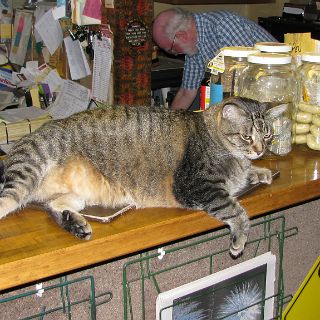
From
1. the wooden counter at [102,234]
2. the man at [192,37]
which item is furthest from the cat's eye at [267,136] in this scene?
the man at [192,37]

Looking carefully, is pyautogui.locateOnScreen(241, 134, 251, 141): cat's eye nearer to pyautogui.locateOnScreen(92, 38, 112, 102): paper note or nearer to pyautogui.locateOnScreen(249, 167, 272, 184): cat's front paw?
pyautogui.locateOnScreen(249, 167, 272, 184): cat's front paw

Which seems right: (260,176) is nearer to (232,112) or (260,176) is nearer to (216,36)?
(232,112)

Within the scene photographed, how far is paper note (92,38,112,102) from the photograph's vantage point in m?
2.38

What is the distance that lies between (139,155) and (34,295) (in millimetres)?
436

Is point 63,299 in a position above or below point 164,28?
below

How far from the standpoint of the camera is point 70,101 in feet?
8.85

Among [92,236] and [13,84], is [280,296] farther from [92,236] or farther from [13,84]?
[13,84]

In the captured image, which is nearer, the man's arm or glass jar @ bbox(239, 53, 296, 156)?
glass jar @ bbox(239, 53, 296, 156)

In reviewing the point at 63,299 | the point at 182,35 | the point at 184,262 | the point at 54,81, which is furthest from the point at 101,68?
the point at 63,299

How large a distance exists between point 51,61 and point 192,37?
840 mm

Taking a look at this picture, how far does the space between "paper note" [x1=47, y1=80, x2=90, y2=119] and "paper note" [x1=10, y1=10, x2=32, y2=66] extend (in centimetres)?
50

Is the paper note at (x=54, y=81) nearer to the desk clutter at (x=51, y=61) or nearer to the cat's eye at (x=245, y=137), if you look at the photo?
the desk clutter at (x=51, y=61)

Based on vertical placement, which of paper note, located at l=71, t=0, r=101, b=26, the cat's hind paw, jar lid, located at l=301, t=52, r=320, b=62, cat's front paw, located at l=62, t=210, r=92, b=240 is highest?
paper note, located at l=71, t=0, r=101, b=26

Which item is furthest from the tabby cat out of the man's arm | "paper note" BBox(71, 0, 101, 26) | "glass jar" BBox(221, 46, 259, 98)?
the man's arm
